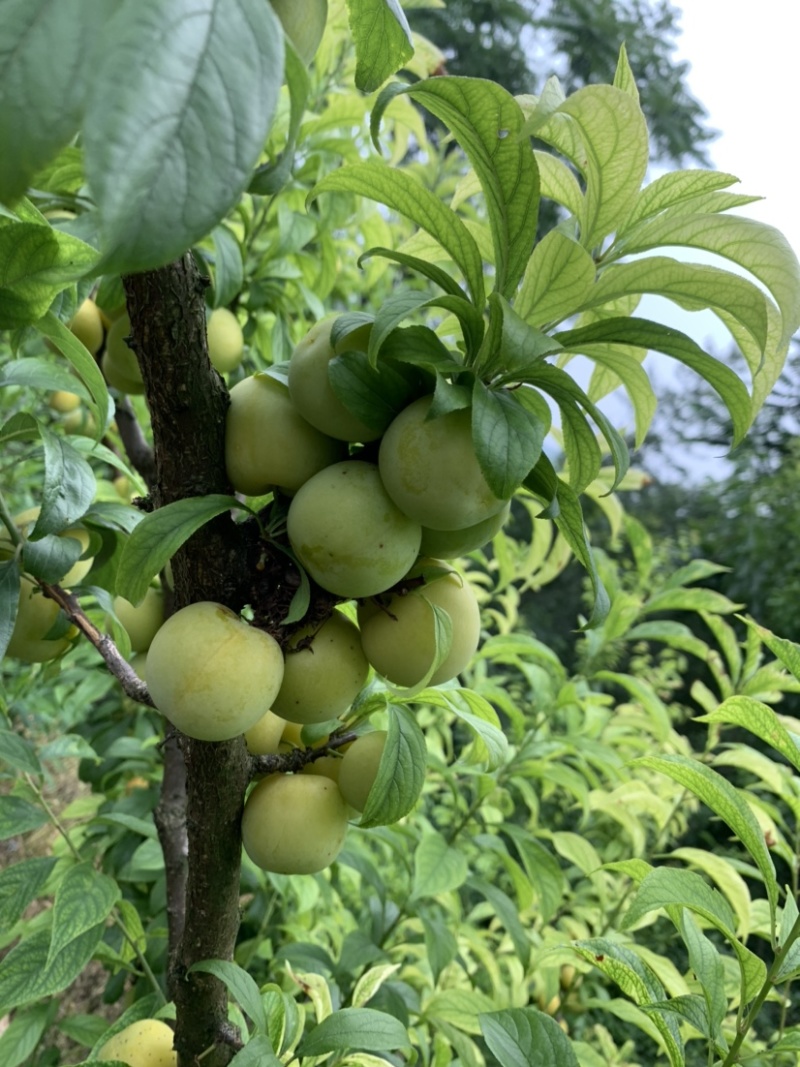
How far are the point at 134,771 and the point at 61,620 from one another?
0.71 metres

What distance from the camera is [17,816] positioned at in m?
0.74

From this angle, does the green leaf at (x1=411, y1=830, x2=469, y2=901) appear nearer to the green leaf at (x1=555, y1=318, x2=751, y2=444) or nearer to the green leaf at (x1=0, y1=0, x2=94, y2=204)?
the green leaf at (x1=555, y1=318, x2=751, y2=444)

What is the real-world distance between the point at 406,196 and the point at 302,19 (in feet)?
0.34

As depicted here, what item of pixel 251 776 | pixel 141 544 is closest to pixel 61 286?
pixel 141 544

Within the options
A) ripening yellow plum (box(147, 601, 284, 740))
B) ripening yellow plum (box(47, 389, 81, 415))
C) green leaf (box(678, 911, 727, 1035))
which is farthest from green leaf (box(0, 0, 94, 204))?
ripening yellow plum (box(47, 389, 81, 415))

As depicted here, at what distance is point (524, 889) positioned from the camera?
41.2 inches

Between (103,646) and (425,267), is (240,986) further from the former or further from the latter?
(425,267)

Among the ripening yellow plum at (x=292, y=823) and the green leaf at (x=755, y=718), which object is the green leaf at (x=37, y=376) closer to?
the ripening yellow plum at (x=292, y=823)

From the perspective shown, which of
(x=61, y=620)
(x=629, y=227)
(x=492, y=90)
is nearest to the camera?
(x=492, y=90)

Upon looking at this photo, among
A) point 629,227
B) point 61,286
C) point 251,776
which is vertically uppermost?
point 629,227

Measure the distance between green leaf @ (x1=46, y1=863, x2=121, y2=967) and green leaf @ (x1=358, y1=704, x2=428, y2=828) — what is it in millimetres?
316

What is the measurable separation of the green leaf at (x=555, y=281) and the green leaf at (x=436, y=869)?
0.71m

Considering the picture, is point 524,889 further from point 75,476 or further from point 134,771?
point 75,476

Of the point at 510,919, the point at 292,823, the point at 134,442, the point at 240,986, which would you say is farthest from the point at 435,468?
the point at 510,919
